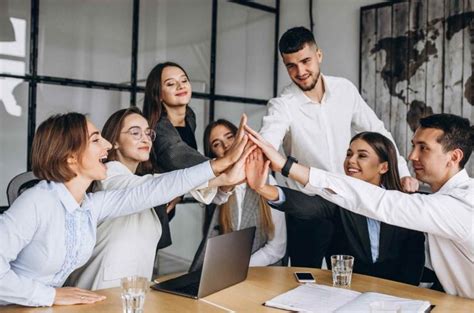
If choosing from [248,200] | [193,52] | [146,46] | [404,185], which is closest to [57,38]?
[146,46]

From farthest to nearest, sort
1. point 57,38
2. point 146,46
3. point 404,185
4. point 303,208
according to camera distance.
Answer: point 146,46 < point 57,38 < point 404,185 < point 303,208

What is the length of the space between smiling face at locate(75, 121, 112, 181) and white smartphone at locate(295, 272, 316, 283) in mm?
749

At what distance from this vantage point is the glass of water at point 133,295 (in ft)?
4.48

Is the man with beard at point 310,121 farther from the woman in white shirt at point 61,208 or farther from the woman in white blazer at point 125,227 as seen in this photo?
the woman in white shirt at point 61,208

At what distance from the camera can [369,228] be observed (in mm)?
2207

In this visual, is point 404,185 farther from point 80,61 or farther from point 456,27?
point 80,61

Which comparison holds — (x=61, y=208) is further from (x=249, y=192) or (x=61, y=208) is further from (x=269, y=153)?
(x=249, y=192)

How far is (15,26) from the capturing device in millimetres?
3398

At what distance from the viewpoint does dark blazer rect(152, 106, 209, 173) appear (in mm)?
2268

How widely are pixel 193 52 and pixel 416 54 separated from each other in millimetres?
1788

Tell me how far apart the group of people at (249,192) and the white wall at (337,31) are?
144 cm

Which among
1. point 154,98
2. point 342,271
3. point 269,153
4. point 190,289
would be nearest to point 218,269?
point 190,289

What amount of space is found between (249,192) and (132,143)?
0.68 metres

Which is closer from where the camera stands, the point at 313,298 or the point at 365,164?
the point at 313,298
